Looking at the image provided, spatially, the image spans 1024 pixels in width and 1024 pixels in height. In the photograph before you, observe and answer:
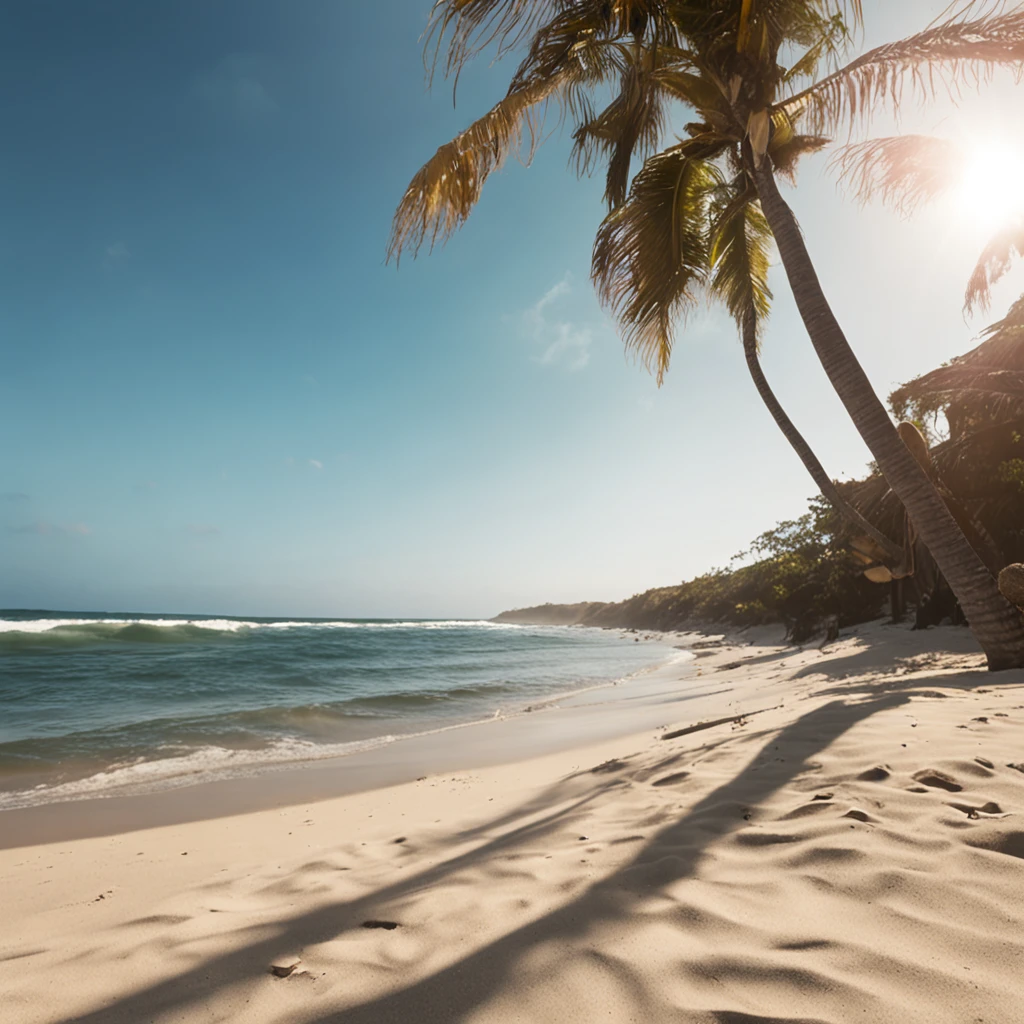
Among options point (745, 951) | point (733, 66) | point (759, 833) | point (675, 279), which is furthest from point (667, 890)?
point (733, 66)

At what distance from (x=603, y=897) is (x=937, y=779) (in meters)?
1.85

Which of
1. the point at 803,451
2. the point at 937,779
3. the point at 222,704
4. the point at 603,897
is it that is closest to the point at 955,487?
the point at 803,451

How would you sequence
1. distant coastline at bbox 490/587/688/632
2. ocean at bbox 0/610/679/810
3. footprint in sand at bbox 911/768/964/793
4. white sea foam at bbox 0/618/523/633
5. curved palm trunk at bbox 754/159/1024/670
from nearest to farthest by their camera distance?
1. footprint in sand at bbox 911/768/964/793
2. curved palm trunk at bbox 754/159/1024/670
3. ocean at bbox 0/610/679/810
4. white sea foam at bbox 0/618/523/633
5. distant coastline at bbox 490/587/688/632

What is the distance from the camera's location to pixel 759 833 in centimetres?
244

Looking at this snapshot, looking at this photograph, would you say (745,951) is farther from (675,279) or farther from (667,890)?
(675,279)

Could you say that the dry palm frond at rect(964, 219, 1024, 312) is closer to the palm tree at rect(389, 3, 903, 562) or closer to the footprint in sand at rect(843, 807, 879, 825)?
the palm tree at rect(389, 3, 903, 562)

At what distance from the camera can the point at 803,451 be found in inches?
323

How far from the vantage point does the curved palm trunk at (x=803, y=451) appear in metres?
7.65

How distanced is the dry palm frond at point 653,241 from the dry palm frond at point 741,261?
3.90ft

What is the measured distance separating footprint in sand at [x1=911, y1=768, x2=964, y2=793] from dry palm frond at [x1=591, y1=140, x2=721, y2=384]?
630cm

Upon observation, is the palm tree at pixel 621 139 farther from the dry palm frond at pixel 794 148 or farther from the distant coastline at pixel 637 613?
the distant coastline at pixel 637 613

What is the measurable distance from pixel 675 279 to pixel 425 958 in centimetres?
784

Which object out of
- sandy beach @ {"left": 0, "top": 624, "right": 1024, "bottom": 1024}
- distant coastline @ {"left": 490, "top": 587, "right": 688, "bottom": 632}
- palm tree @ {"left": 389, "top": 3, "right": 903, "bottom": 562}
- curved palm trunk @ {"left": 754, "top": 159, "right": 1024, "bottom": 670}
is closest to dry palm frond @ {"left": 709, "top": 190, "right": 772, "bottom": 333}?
palm tree @ {"left": 389, "top": 3, "right": 903, "bottom": 562}

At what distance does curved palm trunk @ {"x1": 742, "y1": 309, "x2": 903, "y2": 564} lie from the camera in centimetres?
765
